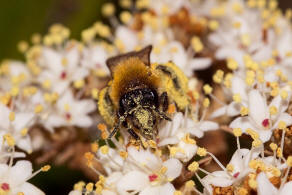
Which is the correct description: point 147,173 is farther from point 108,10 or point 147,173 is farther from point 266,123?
point 108,10

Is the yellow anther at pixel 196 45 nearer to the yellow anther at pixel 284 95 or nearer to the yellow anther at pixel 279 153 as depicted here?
the yellow anther at pixel 284 95

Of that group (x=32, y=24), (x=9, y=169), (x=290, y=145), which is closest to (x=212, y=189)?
(x=290, y=145)

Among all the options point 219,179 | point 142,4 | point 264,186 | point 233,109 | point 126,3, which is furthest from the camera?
point 126,3

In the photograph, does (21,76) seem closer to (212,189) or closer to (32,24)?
(32,24)

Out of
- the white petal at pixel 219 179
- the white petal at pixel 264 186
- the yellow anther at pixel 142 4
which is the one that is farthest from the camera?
the yellow anther at pixel 142 4

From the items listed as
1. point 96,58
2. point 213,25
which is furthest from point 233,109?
point 96,58

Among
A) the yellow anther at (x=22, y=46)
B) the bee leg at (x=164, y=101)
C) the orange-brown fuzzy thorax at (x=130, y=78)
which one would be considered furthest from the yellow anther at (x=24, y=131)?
the yellow anther at (x=22, y=46)
